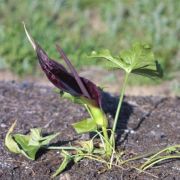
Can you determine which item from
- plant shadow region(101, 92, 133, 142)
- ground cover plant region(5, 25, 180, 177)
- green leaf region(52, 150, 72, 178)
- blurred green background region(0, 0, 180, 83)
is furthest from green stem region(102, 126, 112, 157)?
blurred green background region(0, 0, 180, 83)

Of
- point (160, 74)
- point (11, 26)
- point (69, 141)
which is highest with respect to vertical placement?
point (160, 74)

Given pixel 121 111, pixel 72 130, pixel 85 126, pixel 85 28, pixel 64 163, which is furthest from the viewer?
pixel 85 28

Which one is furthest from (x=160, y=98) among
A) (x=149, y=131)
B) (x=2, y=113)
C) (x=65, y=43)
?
(x=65, y=43)

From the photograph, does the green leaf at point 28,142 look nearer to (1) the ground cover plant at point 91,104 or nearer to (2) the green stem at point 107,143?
(1) the ground cover plant at point 91,104

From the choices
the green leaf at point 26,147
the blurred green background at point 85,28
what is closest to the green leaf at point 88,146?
the green leaf at point 26,147

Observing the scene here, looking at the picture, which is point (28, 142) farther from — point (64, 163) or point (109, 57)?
point (109, 57)

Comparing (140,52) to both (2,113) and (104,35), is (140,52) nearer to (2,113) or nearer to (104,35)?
(2,113)

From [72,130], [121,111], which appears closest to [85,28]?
[121,111]
